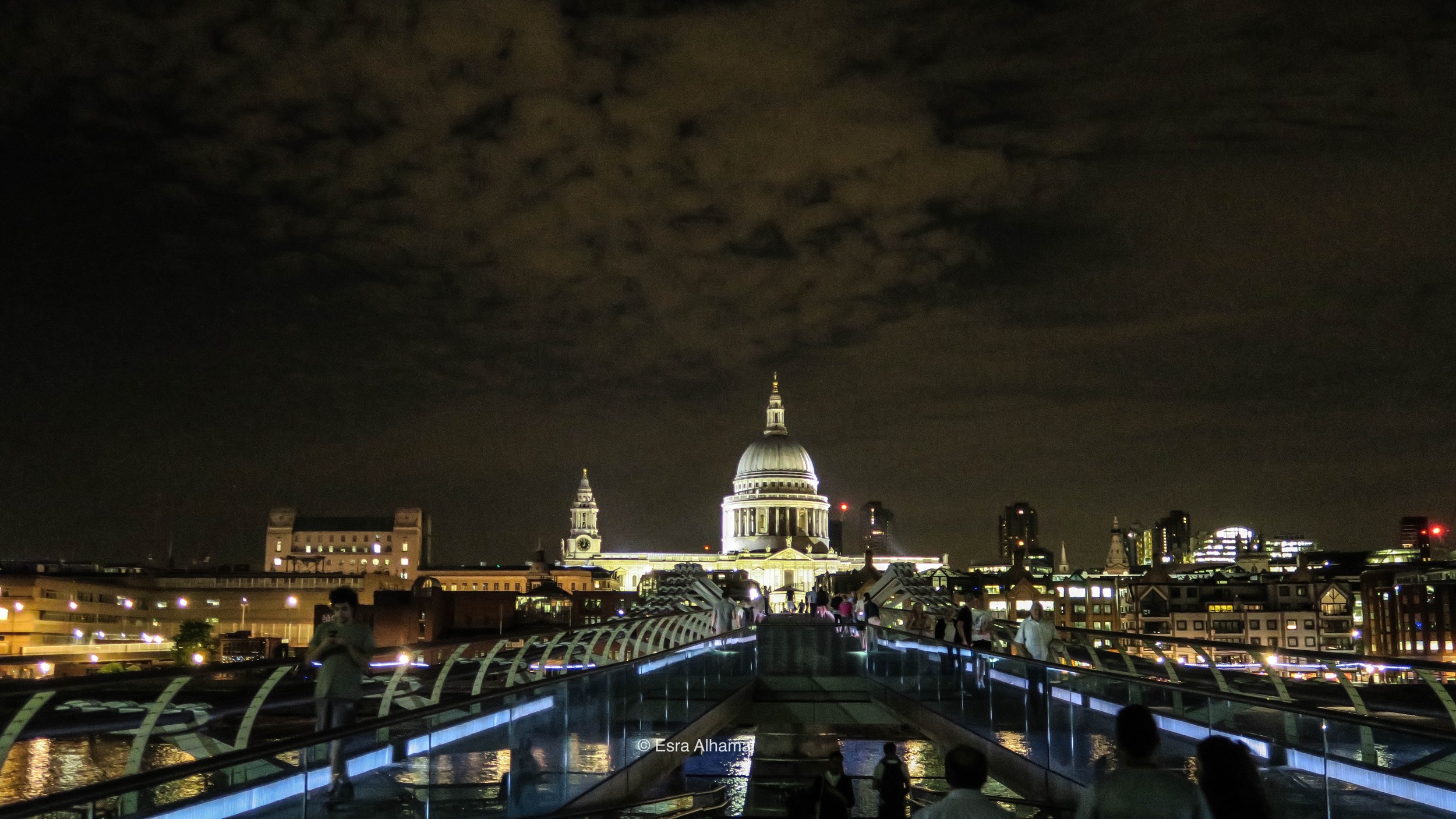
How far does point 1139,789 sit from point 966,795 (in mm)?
771

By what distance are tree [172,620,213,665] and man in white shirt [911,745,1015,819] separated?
113397 millimetres

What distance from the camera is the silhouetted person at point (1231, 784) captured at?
19.9ft

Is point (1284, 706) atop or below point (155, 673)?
below

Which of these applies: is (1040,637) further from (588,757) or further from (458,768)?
(458,768)

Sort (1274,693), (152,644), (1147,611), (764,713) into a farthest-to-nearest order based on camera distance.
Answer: (1147,611) < (152,644) < (764,713) < (1274,693)

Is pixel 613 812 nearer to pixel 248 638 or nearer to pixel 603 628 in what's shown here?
pixel 603 628

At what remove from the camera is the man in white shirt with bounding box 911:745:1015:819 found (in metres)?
6.22

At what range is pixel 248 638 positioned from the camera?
11550 centimetres

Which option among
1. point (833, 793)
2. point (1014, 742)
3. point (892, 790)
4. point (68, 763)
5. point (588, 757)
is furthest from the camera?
point (1014, 742)

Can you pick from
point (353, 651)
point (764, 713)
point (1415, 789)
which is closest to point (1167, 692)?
point (1415, 789)

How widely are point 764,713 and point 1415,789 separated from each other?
63.7ft

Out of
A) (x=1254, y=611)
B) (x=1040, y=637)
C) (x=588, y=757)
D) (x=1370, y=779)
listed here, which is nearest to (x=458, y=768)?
(x=588, y=757)

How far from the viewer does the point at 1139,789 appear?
6.18m

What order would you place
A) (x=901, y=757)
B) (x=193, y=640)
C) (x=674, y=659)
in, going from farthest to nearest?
(x=193, y=640) < (x=674, y=659) < (x=901, y=757)
